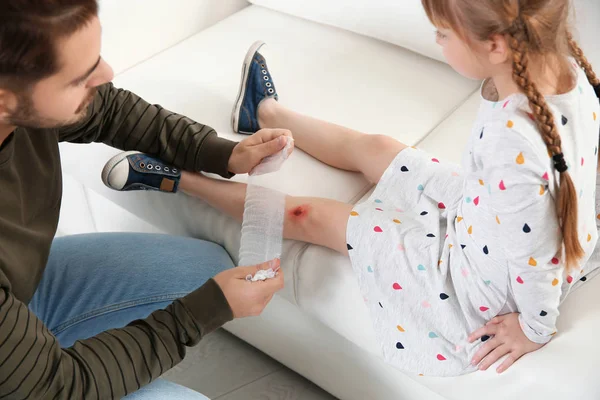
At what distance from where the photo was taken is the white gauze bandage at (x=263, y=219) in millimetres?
1277

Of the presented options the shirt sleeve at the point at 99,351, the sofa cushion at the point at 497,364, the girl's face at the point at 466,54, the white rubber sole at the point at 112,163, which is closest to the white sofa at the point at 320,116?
the sofa cushion at the point at 497,364

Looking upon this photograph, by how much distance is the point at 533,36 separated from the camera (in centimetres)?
97

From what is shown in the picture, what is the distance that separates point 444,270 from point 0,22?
2.32 ft

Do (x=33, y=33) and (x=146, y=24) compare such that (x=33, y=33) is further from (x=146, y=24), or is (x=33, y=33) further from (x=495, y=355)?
(x=146, y=24)

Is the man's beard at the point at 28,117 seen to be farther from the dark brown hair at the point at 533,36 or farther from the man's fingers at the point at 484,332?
the man's fingers at the point at 484,332

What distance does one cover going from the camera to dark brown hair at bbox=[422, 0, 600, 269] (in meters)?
0.96

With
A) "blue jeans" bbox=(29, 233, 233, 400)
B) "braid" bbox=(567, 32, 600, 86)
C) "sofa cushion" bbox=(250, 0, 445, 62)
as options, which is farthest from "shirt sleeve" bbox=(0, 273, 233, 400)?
"sofa cushion" bbox=(250, 0, 445, 62)

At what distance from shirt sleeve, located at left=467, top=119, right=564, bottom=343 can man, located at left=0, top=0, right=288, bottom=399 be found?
1.16ft

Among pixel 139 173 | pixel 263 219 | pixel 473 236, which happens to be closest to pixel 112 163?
pixel 139 173

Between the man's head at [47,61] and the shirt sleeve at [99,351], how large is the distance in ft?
0.77

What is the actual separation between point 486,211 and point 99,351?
568 mm

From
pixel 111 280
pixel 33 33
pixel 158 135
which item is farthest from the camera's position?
pixel 158 135

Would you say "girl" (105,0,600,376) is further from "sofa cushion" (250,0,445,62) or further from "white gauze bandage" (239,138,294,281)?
"sofa cushion" (250,0,445,62)

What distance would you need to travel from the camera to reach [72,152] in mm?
1539
